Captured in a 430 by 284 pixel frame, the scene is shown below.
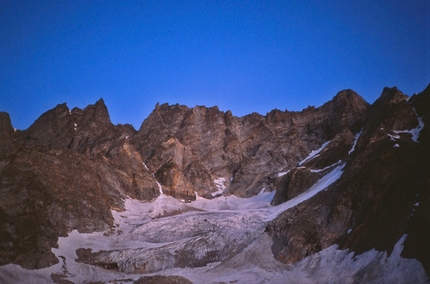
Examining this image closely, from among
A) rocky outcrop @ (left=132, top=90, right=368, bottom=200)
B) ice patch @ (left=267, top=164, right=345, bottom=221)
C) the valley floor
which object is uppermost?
rocky outcrop @ (left=132, top=90, right=368, bottom=200)

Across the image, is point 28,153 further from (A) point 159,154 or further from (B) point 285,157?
(B) point 285,157

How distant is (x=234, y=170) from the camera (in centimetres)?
11106

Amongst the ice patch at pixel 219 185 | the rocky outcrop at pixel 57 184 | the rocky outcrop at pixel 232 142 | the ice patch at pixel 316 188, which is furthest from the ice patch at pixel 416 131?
the ice patch at pixel 219 185

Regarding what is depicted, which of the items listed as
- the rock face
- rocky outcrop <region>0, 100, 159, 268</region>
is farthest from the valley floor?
rocky outcrop <region>0, 100, 159, 268</region>

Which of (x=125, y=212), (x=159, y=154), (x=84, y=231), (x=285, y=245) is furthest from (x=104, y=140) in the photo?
(x=285, y=245)

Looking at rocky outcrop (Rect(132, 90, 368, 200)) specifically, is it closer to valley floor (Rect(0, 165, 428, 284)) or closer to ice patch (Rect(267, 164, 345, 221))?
valley floor (Rect(0, 165, 428, 284))

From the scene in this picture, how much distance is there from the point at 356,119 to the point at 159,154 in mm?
57825

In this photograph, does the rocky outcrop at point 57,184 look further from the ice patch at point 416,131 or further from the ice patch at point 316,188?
the ice patch at point 416,131

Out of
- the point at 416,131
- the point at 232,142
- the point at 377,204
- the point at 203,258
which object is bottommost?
the point at 203,258

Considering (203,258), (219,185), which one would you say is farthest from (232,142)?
(203,258)

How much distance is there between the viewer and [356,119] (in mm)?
101062

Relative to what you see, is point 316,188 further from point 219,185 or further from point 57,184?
point 57,184

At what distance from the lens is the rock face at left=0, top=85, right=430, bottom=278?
42375 mm

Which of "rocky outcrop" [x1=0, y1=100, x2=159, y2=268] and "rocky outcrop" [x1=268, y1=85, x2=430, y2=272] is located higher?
"rocky outcrop" [x1=0, y1=100, x2=159, y2=268]
